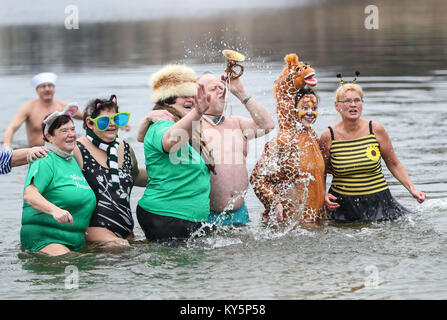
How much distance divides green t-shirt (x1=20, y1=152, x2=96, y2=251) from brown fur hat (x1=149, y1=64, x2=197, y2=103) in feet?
3.35

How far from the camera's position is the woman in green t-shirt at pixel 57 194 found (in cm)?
648

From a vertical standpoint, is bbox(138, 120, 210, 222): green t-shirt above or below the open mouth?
below

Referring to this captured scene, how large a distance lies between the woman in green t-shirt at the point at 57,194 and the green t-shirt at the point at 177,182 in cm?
58

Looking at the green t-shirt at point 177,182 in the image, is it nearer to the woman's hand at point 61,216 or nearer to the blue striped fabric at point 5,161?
the woman's hand at point 61,216

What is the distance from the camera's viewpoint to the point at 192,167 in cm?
667

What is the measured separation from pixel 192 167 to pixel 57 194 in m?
1.19

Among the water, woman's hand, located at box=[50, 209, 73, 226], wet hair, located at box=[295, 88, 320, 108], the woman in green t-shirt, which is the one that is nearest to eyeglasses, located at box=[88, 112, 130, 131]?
the woman in green t-shirt

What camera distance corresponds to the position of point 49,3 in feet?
306

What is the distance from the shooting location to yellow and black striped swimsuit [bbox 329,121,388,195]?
7.52 metres

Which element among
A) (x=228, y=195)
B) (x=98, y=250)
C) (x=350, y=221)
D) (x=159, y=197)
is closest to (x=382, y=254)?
(x=350, y=221)

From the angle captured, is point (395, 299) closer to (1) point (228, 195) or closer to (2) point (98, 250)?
(1) point (228, 195)

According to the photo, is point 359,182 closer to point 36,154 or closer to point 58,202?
point 58,202

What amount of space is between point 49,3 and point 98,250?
9090 centimetres

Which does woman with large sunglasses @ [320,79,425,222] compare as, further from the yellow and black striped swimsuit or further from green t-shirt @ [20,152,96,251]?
green t-shirt @ [20,152,96,251]
